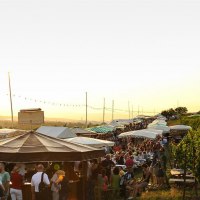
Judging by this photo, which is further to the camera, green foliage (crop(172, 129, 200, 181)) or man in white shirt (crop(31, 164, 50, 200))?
green foliage (crop(172, 129, 200, 181))

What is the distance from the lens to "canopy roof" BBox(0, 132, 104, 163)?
12547 mm

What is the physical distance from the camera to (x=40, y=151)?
12.7m

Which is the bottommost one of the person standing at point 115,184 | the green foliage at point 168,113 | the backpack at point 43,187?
the green foliage at point 168,113

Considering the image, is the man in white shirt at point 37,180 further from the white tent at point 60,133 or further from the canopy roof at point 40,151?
the white tent at point 60,133

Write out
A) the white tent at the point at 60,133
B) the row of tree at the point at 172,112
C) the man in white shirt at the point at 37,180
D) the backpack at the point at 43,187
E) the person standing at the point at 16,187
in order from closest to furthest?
the man in white shirt at the point at 37,180 < the person standing at the point at 16,187 < the backpack at the point at 43,187 < the white tent at the point at 60,133 < the row of tree at the point at 172,112

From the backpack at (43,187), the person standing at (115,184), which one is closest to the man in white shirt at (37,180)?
the backpack at (43,187)

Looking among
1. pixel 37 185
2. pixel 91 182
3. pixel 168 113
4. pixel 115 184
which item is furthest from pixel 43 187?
pixel 168 113

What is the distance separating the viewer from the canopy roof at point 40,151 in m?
12.5

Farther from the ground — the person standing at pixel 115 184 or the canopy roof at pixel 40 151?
the canopy roof at pixel 40 151

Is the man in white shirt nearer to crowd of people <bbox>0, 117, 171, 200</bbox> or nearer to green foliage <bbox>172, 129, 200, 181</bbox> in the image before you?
crowd of people <bbox>0, 117, 171, 200</bbox>

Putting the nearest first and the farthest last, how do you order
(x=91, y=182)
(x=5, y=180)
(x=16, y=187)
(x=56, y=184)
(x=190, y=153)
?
(x=16, y=187)
(x=5, y=180)
(x=56, y=184)
(x=91, y=182)
(x=190, y=153)

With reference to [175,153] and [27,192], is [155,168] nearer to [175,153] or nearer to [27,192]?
[175,153]

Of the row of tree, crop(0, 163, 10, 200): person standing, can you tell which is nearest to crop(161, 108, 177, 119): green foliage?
the row of tree

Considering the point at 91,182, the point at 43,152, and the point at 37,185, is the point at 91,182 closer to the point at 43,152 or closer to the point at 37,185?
the point at 43,152
